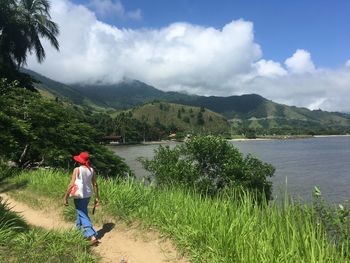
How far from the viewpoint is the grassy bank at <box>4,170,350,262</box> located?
5527mm

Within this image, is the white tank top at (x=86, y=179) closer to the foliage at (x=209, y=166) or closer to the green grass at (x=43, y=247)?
the green grass at (x=43, y=247)

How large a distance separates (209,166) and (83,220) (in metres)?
14.8

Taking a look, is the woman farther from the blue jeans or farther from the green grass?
the green grass

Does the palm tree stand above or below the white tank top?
above

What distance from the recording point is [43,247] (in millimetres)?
7105

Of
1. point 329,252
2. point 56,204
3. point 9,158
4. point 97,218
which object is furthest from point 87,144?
point 329,252

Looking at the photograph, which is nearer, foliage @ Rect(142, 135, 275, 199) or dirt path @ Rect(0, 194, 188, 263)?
dirt path @ Rect(0, 194, 188, 263)

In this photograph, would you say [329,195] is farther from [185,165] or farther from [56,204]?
[56,204]

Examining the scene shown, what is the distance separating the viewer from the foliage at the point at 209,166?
21.8 meters

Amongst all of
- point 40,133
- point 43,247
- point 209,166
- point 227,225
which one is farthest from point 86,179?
point 209,166

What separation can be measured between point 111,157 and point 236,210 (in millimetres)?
18531

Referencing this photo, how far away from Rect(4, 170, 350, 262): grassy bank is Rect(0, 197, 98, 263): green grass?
157 centimetres

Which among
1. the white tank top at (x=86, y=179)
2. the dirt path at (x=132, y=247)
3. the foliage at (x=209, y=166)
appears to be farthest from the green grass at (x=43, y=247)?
the foliage at (x=209, y=166)

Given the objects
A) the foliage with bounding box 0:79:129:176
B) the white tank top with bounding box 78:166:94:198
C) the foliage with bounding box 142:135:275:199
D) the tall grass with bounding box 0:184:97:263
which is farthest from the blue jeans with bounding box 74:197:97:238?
the foliage with bounding box 142:135:275:199
